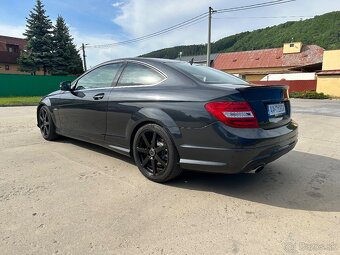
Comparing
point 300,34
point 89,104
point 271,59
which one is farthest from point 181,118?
point 300,34

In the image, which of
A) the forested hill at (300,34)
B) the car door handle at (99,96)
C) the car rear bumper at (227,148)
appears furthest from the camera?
the forested hill at (300,34)

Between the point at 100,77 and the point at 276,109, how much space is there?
2604mm

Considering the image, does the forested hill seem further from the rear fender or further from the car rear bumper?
the car rear bumper

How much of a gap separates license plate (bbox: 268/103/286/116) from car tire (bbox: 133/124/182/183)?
1143 millimetres

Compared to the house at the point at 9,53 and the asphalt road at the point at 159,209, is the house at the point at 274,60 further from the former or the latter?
the asphalt road at the point at 159,209

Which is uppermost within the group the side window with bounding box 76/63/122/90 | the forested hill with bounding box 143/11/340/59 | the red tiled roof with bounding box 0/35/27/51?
the forested hill with bounding box 143/11/340/59

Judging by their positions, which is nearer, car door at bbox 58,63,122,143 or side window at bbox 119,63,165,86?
side window at bbox 119,63,165,86

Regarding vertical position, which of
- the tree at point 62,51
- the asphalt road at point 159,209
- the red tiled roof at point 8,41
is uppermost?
the red tiled roof at point 8,41

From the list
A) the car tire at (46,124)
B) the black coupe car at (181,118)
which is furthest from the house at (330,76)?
the car tire at (46,124)

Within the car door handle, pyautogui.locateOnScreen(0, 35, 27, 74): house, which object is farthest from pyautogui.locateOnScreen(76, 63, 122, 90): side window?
pyautogui.locateOnScreen(0, 35, 27, 74): house

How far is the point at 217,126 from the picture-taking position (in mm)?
2971

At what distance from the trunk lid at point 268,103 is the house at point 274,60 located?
4627 centimetres

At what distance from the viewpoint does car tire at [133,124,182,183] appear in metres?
3.34

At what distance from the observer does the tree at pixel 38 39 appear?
3347 cm
